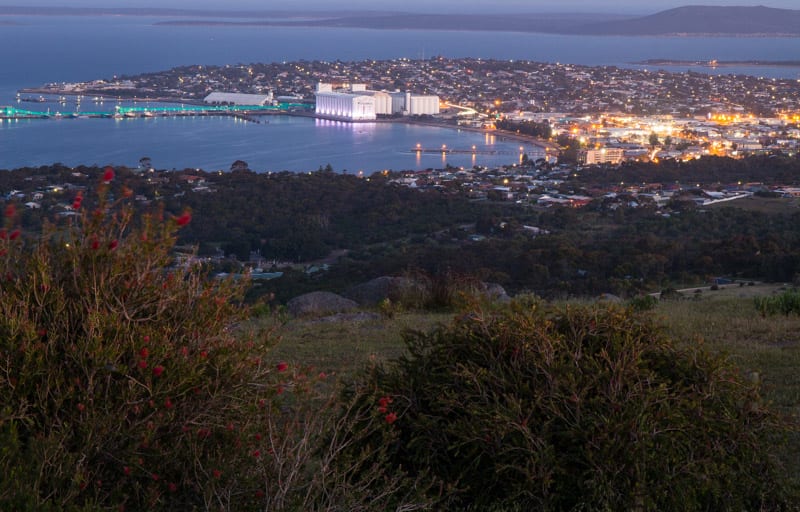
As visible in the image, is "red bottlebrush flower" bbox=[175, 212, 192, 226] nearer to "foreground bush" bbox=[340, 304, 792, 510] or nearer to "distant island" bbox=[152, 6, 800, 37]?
"foreground bush" bbox=[340, 304, 792, 510]

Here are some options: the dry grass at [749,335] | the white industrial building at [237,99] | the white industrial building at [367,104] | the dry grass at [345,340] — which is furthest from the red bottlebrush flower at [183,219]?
the white industrial building at [237,99]

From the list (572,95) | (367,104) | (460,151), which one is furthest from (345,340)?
(572,95)

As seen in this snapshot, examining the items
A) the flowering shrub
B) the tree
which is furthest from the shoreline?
the flowering shrub

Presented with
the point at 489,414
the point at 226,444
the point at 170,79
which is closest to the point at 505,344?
the point at 489,414

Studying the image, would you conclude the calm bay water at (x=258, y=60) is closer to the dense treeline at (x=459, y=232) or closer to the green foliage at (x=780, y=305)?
the dense treeline at (x=459, y=232)

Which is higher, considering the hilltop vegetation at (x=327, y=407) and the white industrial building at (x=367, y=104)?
the hilltop vegetation at (x=327, y=407)

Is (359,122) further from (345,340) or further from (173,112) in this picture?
(345,340)
